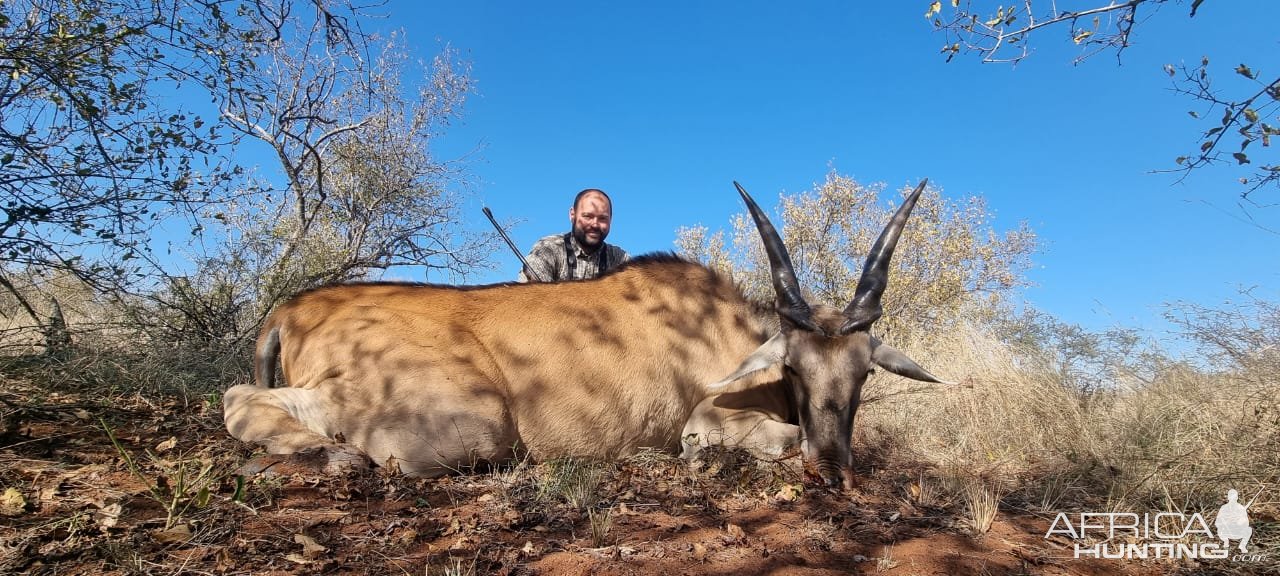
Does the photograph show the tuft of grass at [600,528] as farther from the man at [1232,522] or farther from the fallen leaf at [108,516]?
the man at [1232,522]

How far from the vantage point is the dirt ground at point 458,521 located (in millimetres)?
2645

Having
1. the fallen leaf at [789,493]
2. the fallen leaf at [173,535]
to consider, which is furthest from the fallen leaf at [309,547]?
the fallen leaf at [789,493]

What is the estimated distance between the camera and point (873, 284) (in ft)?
15.7

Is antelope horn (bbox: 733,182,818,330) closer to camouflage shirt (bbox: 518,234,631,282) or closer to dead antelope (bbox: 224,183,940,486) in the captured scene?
dead antelope (bbox: 224,183,940,486)

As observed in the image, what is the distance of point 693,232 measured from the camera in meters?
27.4

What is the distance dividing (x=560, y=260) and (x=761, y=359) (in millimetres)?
4509

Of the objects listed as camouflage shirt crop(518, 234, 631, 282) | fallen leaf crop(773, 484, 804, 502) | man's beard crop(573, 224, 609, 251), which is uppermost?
man's beard crop(573, 224, 609, 251)

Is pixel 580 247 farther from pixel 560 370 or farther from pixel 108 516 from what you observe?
pixel 108 516

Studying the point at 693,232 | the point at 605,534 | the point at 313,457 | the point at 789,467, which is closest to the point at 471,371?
the point at 313,457

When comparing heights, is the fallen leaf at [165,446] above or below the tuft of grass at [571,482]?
below

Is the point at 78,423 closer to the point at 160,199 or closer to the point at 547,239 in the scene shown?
the point at 160,199

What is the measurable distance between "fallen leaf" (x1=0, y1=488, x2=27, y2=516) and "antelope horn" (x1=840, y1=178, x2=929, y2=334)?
4.43 m

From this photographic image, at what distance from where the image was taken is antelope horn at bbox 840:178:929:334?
4.63 metres

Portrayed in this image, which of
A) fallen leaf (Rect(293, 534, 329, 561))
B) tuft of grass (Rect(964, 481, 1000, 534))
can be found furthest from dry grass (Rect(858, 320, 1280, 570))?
fallen leaf (Rect(293, 534, 329, 561))
